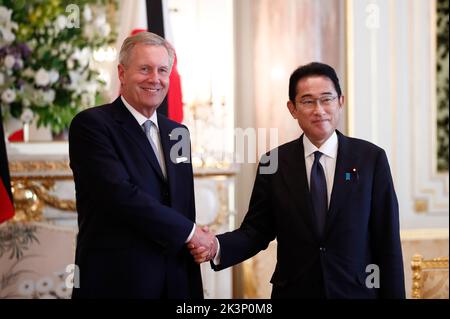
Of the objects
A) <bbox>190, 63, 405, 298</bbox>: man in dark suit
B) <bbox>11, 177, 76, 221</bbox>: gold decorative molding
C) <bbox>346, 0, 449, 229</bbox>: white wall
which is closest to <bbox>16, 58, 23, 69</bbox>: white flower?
<bbox>11, 177, 76, 221</bbox>: gold decorative molding

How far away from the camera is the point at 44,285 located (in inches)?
135

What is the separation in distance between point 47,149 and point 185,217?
6.40ft

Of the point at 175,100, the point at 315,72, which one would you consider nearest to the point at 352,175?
the point at 315,72

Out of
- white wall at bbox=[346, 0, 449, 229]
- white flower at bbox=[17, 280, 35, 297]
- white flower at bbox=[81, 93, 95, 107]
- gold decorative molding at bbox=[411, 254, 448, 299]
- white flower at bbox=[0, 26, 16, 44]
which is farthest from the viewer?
white wall at bbox=[346, 0, 449, 229]

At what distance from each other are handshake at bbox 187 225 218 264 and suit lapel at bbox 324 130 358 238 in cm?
39

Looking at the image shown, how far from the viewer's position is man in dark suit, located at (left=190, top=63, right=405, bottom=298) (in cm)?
180

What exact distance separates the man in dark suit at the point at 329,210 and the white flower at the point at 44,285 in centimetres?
190

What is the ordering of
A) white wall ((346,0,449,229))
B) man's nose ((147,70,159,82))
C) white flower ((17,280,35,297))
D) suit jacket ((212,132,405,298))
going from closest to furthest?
suit jacket ((212,132,405,298))
man's nose ((147,70,159,82))
white flower ((17,280,35,297))
white wall ((346,0,449,229))

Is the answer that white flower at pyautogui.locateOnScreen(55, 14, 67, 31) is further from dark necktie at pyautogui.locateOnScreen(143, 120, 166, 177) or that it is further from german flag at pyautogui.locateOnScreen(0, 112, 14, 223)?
dark necktie at pyautogui.locateOnScreen(143, 120, 166, 177)

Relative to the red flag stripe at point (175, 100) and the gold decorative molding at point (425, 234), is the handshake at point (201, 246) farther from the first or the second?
the gold decorative molding at point (425, 234)

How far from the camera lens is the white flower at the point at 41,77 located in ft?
11.7

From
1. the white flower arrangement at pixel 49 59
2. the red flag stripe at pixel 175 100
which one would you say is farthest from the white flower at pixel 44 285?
the red flag stripe at pixel 175 100

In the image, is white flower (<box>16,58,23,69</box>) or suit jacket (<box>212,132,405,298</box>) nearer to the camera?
suit jacket (<box>212,132,405,298</box>)

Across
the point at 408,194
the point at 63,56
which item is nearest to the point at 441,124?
the point at 408,194
